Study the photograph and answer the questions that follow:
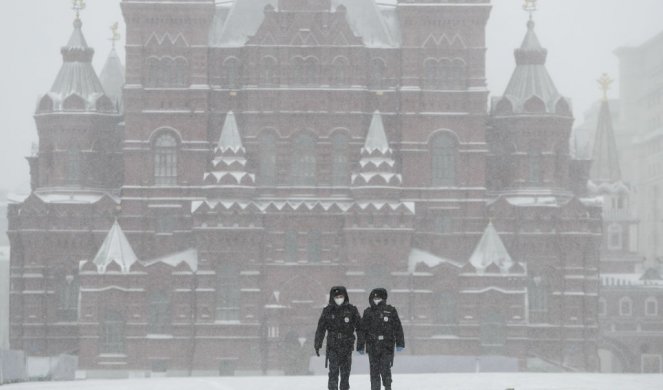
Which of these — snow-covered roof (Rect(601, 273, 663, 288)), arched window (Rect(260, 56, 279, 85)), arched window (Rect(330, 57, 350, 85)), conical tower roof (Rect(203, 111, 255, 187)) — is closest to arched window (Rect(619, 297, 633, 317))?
snow-covered roof (Rect(601, 273, 663, 288))

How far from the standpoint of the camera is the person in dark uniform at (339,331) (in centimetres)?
3103

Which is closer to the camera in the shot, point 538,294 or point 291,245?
point 291,245

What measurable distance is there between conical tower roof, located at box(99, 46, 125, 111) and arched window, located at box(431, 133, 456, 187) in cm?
1768

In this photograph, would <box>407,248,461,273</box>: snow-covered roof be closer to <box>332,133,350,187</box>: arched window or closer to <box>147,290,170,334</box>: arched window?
<box>332,133,350,187</box>: arched window

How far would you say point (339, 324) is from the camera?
31172 millimetres

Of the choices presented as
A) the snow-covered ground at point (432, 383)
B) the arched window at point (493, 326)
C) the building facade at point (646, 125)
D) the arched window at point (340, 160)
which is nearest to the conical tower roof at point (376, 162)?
the arched window at point (340, 160)

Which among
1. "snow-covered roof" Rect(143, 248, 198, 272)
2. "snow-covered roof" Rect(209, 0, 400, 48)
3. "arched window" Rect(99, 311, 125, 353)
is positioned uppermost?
"snow-covered roof" Rect(209, 0, 400, 48)

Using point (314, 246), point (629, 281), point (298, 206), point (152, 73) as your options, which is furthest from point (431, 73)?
point (629, 281)

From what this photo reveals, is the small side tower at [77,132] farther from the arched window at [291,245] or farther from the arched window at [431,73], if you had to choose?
the arched window at [431,73]

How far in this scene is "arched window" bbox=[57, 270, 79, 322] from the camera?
82.5 meters

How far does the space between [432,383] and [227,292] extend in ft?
132

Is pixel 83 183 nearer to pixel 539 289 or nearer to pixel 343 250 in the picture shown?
pixel 343 250

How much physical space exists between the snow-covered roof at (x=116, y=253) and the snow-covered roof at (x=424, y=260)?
13543 millimetres

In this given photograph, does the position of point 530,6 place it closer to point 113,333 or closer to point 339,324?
point 113,333
